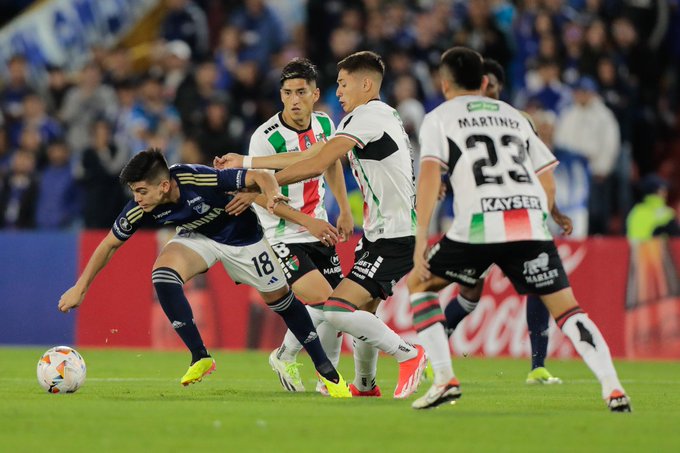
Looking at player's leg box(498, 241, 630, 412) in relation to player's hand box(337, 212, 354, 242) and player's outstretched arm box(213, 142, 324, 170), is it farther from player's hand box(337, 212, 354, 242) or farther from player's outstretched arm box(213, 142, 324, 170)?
player's hand box(337, 212, 354, 242)

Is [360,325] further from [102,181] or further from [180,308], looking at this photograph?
[102,181]

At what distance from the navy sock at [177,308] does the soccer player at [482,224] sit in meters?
2.13

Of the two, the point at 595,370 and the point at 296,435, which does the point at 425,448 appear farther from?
the point at 595,370

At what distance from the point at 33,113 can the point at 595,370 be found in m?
13.5

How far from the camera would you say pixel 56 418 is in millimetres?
7965

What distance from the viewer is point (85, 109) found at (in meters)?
19.9

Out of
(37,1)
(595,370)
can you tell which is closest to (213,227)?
(595,370)

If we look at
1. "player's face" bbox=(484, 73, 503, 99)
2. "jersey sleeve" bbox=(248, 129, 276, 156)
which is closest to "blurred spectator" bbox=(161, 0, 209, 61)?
"player's face" bbox=(484, 73, 503, 99)

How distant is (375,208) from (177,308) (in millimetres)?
1588

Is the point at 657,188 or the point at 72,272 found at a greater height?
the point at 657,188

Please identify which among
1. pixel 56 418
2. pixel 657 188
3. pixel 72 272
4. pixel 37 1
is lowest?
pixel 56 418

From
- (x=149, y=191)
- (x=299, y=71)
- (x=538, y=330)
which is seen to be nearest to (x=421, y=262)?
(x=149, y=191)

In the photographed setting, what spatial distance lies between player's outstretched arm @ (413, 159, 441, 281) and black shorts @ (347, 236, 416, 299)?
146cm

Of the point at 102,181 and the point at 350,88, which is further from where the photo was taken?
the point at 102,181
